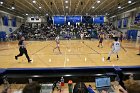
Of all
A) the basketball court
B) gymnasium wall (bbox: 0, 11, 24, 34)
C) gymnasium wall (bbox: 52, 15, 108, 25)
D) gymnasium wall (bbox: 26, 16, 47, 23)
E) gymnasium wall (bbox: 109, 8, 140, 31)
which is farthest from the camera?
gymnasium wall (bbox: 26, 16, 47, 23)

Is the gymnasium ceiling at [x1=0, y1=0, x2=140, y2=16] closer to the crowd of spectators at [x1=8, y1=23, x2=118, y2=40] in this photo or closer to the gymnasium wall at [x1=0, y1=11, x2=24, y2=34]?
the gymnasium wall at [x1=0, y1=11, x2=24, y2=34]

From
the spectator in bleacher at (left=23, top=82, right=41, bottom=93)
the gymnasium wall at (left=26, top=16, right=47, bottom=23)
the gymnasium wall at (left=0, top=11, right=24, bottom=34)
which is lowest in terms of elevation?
the spectator in bleacher at (left=23, top=82, right=41, bottom=93)

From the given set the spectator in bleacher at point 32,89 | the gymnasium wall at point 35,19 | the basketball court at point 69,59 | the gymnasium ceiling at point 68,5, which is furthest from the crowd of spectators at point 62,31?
the spectator in bleacher at point 32,89

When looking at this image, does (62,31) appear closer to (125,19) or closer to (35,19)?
(35,19)

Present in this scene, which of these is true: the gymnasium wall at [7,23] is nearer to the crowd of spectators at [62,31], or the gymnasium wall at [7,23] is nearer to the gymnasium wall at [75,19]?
the crowd of spectators at [62,31]

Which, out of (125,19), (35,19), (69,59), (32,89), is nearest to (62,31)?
(35,19)

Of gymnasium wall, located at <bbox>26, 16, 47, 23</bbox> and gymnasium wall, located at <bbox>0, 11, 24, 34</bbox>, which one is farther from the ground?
gymnasium wall, located at <bbox>26, 16, 47, 23</bbox>

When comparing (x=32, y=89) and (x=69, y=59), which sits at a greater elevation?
(x=32, y=89)

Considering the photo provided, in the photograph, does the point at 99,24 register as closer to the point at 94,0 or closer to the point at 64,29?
the point at 64,29

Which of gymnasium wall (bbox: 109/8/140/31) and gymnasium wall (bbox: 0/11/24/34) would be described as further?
gymnasium wall (bbox: 0/11/24/34)

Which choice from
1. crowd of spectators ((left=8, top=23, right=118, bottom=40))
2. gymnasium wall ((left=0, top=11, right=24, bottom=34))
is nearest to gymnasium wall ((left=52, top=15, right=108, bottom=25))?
crowd of spectators ((left=8, top=23, right=118, bottom=40))

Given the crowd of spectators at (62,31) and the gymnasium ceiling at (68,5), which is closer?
the gymnasium ceiling at (68,5)

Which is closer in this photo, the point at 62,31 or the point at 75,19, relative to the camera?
the point at 62,31

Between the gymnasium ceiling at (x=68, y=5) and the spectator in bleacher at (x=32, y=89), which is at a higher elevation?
the gymnasium ceiling at (x=68, y=5)
